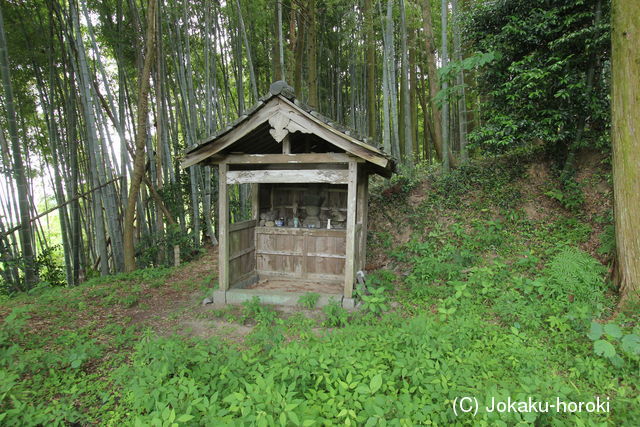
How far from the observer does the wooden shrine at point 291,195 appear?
433 centimetres

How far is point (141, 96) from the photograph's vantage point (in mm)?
6117

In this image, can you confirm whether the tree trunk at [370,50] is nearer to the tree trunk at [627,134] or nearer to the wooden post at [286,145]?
the wooden post at [286,145]

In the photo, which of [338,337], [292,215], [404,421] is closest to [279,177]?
[292,215]

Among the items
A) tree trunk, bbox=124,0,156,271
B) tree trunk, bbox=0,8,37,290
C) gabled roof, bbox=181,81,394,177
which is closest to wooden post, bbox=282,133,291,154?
gabled roof, bbox=181,81,394,177

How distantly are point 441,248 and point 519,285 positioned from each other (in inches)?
73.7

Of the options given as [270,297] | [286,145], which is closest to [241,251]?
[270,297]

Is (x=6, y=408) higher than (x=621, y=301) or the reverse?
the reverse

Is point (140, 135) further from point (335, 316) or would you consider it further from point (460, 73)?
point (460, 73)

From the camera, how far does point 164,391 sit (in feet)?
7.80

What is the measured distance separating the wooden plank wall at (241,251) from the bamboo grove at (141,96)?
2815 millimetres

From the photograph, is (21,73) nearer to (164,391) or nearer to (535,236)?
(164,391)

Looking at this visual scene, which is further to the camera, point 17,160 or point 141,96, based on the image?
point 141,96

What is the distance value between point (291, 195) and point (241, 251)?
1525mm

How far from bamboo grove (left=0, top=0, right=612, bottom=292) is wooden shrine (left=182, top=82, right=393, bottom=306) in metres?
2.58
